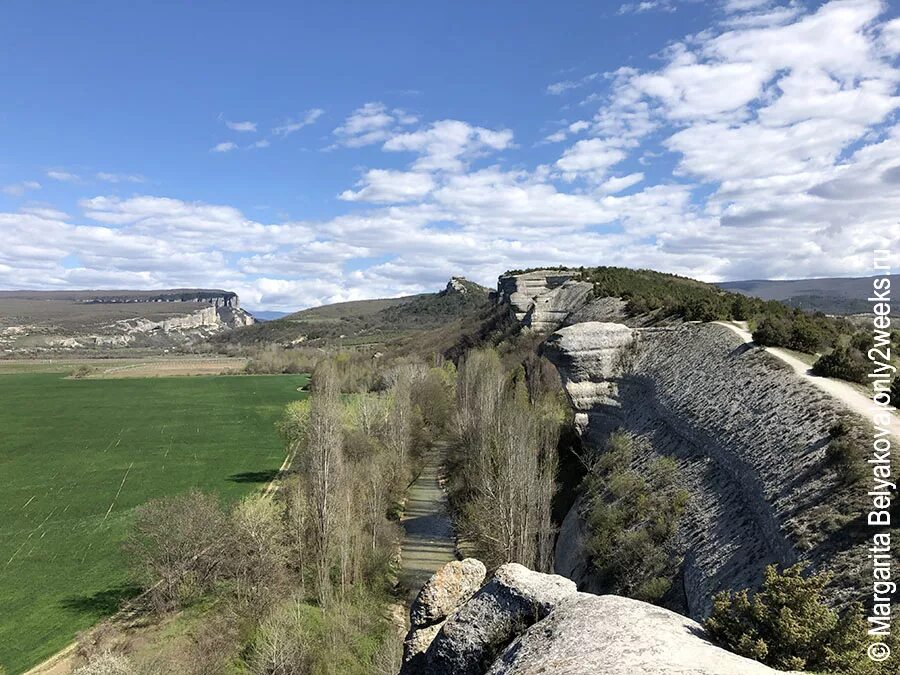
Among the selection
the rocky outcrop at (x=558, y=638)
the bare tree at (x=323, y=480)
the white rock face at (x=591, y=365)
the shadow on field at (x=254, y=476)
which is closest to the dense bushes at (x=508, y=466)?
the white rock face at (x=591, y=365)

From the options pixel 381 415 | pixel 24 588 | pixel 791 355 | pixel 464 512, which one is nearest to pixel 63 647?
pixel 24 588

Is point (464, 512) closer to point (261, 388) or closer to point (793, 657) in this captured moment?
point (793, 657)

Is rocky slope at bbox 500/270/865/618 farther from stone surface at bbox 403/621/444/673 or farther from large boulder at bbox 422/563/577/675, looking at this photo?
stone surface at bbox 403/621/444/673

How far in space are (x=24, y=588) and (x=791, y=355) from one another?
1881 inches

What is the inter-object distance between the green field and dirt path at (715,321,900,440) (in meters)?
39.6

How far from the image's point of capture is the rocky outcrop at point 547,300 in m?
68.0

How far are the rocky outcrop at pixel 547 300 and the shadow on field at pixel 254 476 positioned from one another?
1489 inches

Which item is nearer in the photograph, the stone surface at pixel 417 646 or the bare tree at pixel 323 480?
the stone surface at pixel 417 646

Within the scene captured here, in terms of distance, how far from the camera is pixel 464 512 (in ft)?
125

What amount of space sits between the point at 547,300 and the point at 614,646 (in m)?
64.3

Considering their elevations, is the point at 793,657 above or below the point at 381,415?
above

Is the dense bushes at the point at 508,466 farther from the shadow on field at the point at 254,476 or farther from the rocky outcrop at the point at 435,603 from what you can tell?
the shadow on field at the point at 254,476

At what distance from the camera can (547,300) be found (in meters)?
71.8

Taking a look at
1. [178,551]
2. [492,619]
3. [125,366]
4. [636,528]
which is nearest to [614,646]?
[492,619]
